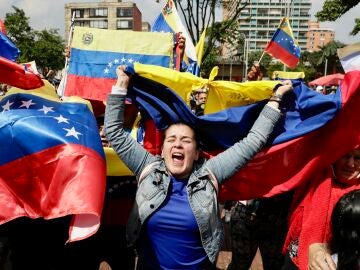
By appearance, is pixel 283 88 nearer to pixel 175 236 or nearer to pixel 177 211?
pixel 177 211

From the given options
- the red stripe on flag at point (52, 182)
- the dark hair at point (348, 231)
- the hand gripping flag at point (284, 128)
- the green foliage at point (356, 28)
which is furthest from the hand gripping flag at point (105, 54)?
the green foliage at point (356, 28)

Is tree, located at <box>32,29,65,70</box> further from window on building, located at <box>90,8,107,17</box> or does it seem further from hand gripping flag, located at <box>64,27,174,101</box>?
window on building, located at <box>90,8,107,17</box>

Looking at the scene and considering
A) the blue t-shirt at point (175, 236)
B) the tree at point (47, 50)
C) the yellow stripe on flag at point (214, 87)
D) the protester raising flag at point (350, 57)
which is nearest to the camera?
the blue t-shirt at point (175, 236)

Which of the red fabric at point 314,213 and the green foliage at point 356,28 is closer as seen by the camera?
the red fabric at point 314,213

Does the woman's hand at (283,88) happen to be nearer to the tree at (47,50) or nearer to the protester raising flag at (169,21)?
the protester raising flag at (169,21)

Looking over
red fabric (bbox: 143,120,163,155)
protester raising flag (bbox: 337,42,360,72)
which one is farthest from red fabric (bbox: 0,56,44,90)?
protester raising flag (bbox: 337,42,360,72)

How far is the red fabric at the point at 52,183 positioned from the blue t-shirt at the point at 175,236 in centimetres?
37

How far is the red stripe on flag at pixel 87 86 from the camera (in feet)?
16.2

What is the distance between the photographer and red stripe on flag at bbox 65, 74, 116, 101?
4932 millimetres

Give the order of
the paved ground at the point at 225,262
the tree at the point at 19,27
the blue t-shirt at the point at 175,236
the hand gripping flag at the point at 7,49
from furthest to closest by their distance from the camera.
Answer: the tree at the point at 19,27, the paved ground at the point at 225,262, the hand gripping flag at the point at 7,49, the blue t-shirt at the point at 175,236

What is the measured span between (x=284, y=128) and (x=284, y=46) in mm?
5580

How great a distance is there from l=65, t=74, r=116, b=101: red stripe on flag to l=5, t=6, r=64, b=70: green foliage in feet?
79.3

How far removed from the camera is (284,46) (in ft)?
27.1

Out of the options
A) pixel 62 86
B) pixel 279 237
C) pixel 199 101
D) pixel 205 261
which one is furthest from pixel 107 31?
pixel 205 261
